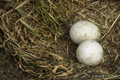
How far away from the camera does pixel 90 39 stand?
7.42 feet

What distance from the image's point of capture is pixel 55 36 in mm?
2436

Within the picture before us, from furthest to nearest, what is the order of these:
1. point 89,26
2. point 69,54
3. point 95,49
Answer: point 69,54 → point 89,26 → point 95,49

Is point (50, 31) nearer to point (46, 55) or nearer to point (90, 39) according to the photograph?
point (46, 55)

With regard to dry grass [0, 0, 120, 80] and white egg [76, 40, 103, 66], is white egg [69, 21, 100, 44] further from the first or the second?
Result: dry grass [0, 0, 120, 80]

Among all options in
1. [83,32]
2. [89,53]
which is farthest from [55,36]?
[89,53]

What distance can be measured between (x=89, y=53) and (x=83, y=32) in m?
0.28

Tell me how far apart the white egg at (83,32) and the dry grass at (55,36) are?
8.5 inches

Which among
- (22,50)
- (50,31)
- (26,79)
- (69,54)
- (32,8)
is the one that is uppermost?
(32,8)

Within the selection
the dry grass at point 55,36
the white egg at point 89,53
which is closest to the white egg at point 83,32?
the white egg at point 89,53

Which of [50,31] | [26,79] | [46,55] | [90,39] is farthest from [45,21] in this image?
[26,79]

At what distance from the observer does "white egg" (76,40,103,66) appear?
6.88 ft

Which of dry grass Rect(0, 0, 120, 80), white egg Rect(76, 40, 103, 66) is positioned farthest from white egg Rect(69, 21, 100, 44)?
dry grass Rect(0, 0, 120, 80)

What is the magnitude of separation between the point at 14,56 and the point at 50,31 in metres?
0.60

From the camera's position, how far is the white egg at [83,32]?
2.22m
